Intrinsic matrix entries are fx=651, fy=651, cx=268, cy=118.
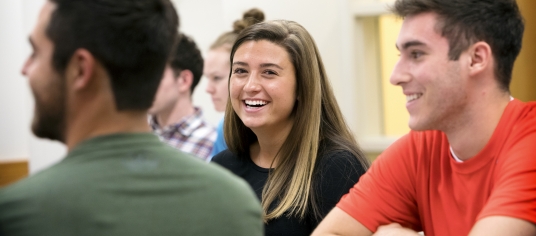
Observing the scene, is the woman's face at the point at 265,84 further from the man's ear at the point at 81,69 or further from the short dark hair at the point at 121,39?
the man's ear at the point at 81,69

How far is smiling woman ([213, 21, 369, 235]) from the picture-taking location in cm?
202

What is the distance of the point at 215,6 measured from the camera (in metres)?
4.37

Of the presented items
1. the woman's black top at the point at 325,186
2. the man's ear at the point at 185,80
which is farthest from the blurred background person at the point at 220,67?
the woman's black top at the point at 325,186

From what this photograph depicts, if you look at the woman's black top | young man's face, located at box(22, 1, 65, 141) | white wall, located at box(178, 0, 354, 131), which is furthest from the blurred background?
young man's face, located at box(22, 1, 65, 141)

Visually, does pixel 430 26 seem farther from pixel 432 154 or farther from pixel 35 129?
pixel 35 129

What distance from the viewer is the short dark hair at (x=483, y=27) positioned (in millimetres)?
1545

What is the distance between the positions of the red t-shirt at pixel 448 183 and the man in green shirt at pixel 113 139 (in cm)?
66

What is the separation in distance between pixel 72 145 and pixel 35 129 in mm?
73

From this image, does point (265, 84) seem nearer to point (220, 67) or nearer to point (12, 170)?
point (220, 67)

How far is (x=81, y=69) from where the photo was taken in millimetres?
997

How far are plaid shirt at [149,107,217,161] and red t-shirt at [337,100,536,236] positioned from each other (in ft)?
4.63

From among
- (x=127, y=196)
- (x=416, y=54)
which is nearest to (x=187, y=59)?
(x=416, y=54)

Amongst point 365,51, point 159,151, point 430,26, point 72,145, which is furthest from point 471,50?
A: point 365,51

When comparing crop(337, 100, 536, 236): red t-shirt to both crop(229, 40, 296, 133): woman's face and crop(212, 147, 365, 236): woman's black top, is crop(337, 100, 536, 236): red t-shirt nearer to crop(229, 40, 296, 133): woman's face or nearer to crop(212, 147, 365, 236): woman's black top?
crop(212, 147, 365, 236): woman's black top
